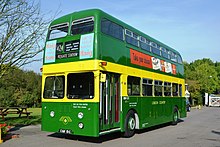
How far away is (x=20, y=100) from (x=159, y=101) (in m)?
39.6

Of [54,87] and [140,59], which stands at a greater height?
[140,59]

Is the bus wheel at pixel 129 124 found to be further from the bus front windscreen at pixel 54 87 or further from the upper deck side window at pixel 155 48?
the upper deck side window at pixel 155 48

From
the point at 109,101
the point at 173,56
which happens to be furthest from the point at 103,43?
the point at 173,56

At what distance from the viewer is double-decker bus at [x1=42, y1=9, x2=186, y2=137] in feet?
31.5

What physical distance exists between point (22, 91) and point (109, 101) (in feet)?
144

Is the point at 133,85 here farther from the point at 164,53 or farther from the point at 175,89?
the point at 175,89

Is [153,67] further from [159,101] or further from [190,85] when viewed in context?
[190,85]

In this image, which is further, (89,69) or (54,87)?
(54,87)

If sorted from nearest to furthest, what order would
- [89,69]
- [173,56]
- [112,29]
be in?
[89,69] → [112,29] → [173,56]

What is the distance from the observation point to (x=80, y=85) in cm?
993

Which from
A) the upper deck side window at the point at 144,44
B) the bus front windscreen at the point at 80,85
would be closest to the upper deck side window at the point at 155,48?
the upper deck side window at the point at 144,44

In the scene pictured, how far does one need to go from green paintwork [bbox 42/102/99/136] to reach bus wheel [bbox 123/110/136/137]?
2155mm

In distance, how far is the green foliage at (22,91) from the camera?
4756 cm

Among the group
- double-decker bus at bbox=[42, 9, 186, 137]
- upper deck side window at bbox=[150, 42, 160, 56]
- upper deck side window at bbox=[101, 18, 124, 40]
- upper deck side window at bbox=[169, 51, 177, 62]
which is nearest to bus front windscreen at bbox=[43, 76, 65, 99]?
double-decker bus at bbox=[42, 9, 186, 137]
